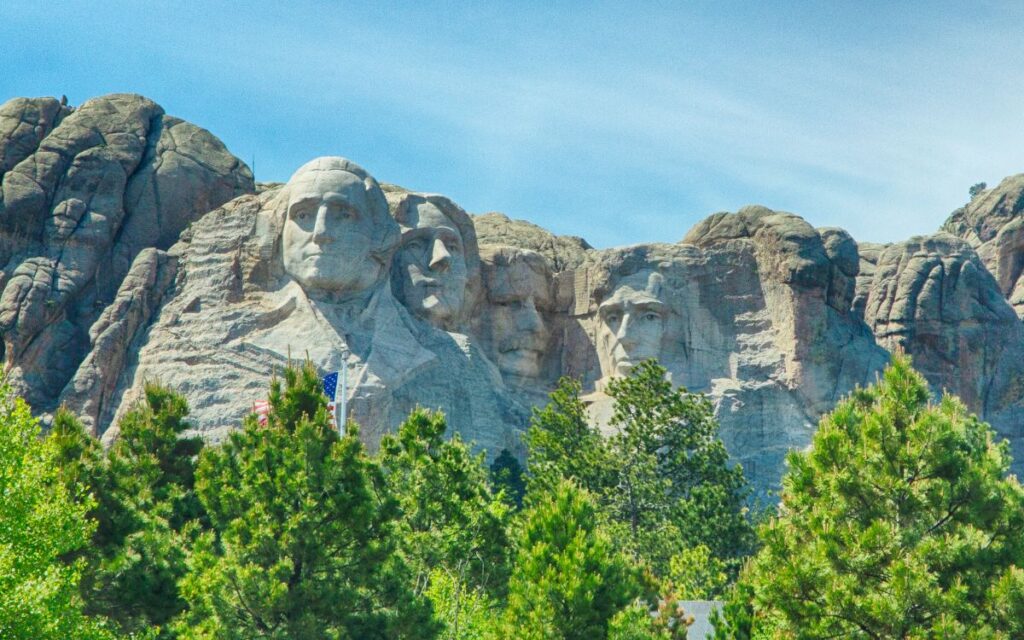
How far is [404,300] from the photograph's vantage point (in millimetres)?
54781

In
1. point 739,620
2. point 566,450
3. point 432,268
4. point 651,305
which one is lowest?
point 739,620

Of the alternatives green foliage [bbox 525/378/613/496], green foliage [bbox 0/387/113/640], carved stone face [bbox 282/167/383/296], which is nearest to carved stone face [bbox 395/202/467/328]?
carved stone face [bbox 282/167/383/296]

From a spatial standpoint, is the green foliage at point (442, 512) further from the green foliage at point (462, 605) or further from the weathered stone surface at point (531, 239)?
the weathered stone surface at point (531, 239)

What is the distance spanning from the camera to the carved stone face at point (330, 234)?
5209cm

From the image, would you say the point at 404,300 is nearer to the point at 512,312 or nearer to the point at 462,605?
the point at 512,312

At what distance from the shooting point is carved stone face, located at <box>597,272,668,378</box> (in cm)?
5728

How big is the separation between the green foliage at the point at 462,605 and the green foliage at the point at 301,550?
9.91 ft

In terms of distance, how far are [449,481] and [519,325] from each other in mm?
20610

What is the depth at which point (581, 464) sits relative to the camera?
48750 millimetres

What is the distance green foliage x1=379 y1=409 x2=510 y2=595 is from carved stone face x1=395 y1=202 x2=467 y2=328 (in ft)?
52.9

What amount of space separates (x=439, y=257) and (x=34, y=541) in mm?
25440

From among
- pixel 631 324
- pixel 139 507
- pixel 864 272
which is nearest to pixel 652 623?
pixel 139 507

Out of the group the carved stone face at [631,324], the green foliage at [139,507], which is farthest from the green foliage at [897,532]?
the carved stone face at [631,324]

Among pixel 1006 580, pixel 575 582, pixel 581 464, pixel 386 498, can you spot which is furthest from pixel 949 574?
pixel 581 464
